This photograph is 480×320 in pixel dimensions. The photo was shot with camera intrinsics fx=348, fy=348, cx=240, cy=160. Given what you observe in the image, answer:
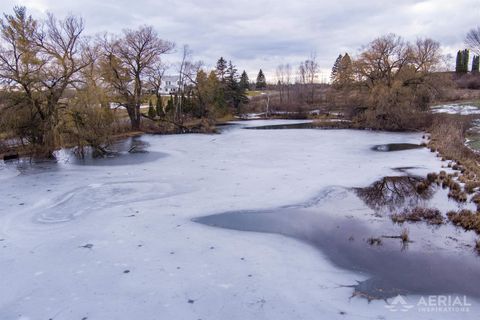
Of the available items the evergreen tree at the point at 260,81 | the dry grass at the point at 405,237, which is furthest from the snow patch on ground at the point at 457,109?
the evergreen tree at the point at 260,81

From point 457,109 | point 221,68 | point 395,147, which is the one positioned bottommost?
point 395,147

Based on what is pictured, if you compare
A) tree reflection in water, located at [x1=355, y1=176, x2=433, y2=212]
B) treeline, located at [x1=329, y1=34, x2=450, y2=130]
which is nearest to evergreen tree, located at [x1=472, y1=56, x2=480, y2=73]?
treeline, located at [x1=329, y1=34, x2=450, y2=130]

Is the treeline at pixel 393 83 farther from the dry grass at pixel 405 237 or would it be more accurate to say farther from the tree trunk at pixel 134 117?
the dry grass at pixel 405 237

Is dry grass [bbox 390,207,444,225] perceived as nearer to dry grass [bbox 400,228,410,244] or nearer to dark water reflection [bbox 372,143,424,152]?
dry grass [bbox 400,228,410,244]

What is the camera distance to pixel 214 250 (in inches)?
241

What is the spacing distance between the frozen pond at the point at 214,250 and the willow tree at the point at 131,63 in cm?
1661

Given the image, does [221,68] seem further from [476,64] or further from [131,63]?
[476,64]

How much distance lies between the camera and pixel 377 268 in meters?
5.45

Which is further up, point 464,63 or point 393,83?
point 464,63

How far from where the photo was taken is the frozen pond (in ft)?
14.6

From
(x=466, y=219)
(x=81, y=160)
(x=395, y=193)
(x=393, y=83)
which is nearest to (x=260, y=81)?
(x=393, y=83)

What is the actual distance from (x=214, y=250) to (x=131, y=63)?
84.1 feet

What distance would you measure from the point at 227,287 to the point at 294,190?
5.32 metres

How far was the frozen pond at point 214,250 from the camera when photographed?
4457 millimetres
